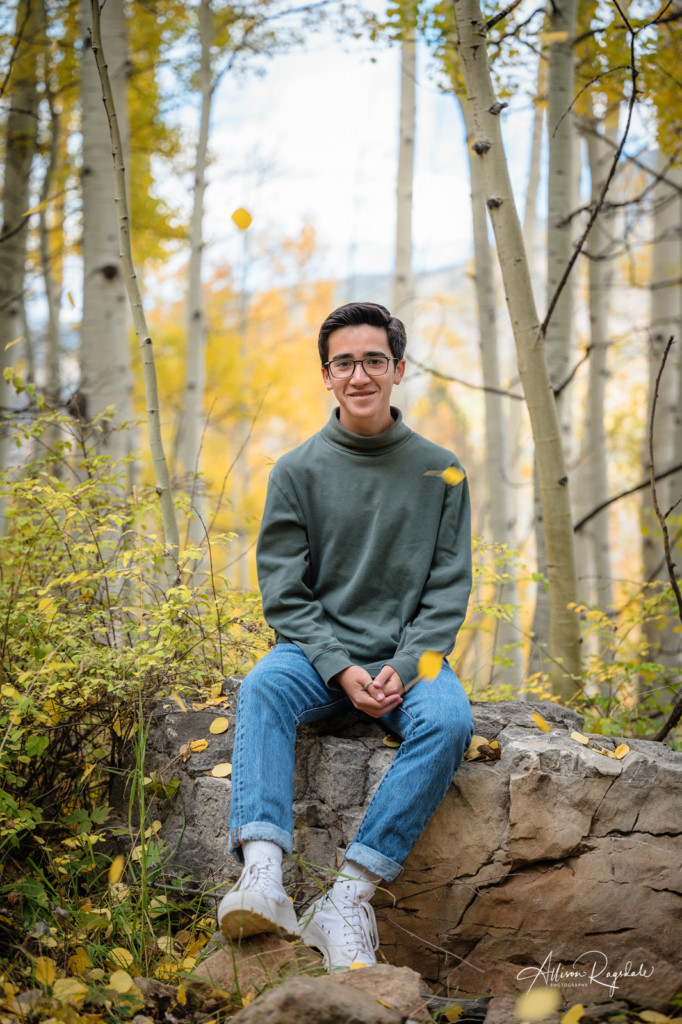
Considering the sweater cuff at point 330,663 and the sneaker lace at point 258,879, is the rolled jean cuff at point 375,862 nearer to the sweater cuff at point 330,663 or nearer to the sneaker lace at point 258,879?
the sneaker lace at point 258,879

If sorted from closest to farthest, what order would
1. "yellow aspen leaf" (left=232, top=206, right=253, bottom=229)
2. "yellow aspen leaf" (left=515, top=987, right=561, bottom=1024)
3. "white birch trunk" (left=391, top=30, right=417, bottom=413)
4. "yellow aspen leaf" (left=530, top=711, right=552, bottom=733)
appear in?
"yellow aspen leaf" (left=515, top=987, right=561, bottom=1024) → "yellow aspen leaf" (left=530, top=711, right=552, bottom=733) → "yellow aspen leaf" (left=232, top=206, right=253, bottom=229) → "white birch trunk" (left=391, top=30, right=417, bottom=413)

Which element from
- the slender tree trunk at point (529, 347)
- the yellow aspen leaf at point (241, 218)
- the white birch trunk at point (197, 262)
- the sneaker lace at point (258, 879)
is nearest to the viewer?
the sneaker lace at point (258, 879)

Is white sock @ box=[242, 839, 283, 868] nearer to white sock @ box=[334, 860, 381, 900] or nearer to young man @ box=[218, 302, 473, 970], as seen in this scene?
young man @ box=[218, 302, 473, 970]

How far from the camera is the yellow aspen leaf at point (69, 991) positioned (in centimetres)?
161

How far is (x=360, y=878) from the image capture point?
6.28 feet

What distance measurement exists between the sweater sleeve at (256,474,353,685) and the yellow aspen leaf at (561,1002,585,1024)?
974mm

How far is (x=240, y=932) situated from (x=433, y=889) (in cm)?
66

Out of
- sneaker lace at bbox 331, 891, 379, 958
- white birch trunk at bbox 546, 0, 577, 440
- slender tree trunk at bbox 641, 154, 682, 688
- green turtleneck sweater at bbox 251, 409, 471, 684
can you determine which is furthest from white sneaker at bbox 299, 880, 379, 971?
slender tree trunk at bbox 641, 154, 682, 688

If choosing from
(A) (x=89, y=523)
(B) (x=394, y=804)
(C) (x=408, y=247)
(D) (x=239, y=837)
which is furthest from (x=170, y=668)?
(C) (x=408, y=247)

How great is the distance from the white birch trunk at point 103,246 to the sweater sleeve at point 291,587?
8.14ft

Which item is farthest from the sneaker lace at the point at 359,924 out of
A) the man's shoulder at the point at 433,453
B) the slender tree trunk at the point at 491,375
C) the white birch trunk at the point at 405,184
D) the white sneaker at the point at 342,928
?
the white birch trunk at the point at 405,184

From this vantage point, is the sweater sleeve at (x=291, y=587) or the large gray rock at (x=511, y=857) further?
the sweater sleeve at (x=291, y=587)

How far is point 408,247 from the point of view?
20.5 ft

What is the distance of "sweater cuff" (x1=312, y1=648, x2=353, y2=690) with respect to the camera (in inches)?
82.8
